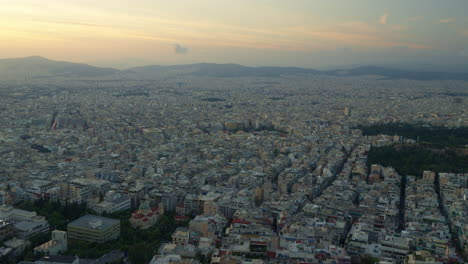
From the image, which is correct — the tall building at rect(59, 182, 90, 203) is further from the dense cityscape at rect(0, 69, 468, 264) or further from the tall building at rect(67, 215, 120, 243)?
the tall building at rect(67, 215, 120, 243)

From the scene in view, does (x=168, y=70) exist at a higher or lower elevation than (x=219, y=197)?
higher

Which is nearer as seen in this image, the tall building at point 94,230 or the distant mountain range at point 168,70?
the tall building at point 94,230

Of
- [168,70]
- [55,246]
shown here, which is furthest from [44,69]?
[55,246]

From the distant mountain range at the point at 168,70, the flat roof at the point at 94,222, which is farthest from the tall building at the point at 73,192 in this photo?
the distant mountain range at the point at 168,70

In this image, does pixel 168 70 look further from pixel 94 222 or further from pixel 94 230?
pixel 94 230

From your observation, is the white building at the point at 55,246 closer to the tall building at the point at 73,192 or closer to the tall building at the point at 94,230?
the tall building at the point at 94,230

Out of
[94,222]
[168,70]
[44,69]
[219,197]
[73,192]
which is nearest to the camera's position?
[94,222]
